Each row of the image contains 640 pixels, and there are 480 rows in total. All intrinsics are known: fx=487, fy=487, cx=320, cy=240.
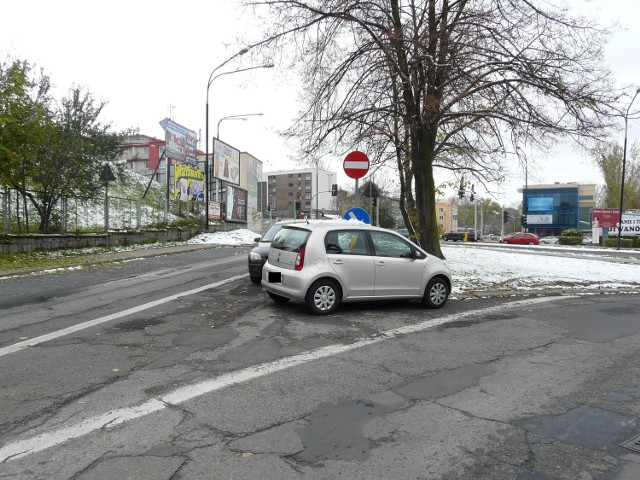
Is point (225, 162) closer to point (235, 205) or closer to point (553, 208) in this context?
point (235, 205)

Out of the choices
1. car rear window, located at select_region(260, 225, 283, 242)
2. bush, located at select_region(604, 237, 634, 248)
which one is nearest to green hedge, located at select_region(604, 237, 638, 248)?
bush, located at select_region(604, 237, 634, 248)

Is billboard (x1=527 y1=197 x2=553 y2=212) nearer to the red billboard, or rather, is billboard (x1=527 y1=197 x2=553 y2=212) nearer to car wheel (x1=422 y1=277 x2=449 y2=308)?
the red billboard

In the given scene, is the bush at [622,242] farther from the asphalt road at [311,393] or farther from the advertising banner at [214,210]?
the asphalt road at [311,393]

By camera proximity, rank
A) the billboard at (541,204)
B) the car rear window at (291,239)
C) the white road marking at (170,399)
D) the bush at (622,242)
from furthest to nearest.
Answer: the billboard at (541,204), the bush at (622,242), the car rear window at (291,239), the white road marking at (170,399)

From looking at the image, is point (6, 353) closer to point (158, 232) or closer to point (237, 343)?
point (237, 343)

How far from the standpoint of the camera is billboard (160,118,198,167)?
3052 cm

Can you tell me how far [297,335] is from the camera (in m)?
6.71

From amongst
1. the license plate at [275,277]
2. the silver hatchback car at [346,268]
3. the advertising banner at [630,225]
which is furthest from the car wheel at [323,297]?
the advertising banner at [630,225]

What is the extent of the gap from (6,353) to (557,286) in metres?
11.9

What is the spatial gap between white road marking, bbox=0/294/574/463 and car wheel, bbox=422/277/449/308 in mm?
1705

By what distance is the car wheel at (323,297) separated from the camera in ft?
25.6

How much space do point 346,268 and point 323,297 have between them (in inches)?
23.9

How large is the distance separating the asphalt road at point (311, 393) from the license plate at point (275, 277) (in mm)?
556

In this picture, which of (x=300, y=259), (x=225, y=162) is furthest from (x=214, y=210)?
(x=300, y=259)
